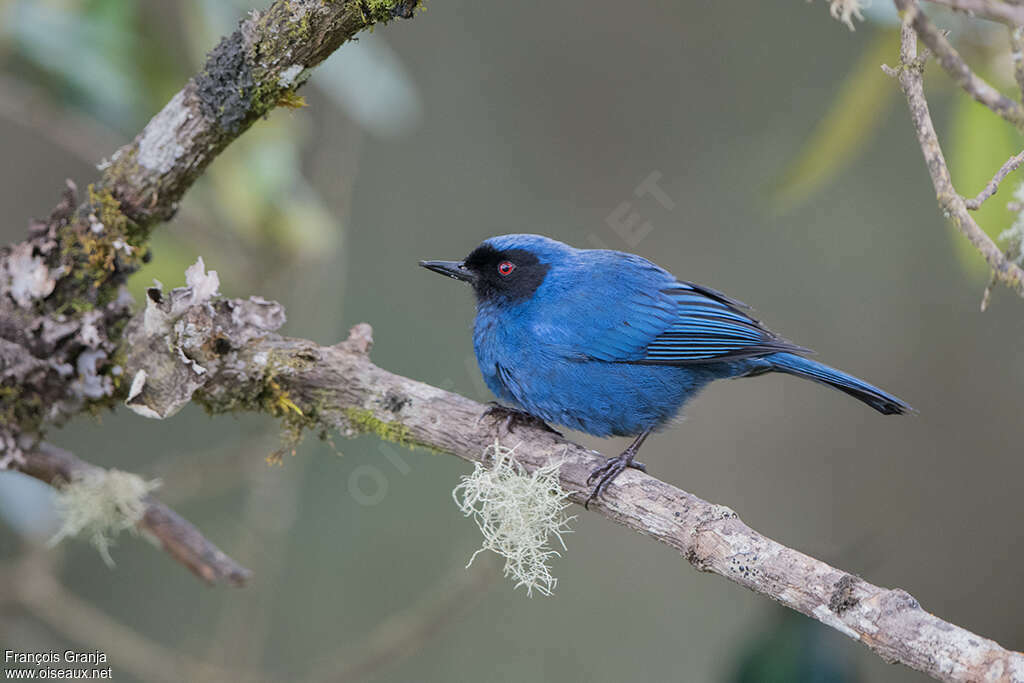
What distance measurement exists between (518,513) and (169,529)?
4.27 feet

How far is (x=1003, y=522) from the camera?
220 inches

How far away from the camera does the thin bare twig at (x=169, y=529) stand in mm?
3303

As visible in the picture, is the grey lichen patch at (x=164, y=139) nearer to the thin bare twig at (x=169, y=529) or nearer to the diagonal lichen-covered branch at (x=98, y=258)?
the diagonal lichen-covered branch at (x=98, y=258)

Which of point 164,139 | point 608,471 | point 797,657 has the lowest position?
point 797,657

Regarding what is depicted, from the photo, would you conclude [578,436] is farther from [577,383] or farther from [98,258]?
[98,258]

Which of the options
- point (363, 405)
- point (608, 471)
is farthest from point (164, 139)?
point (608, 471)

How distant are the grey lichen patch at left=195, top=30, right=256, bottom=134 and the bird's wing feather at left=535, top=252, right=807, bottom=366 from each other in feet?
4.42

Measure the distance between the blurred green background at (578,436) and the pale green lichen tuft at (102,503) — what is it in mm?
997

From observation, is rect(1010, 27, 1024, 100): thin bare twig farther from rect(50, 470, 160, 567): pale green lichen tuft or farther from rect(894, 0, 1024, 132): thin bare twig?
rect(50, 470, 160, 567): pale green lichen tuft

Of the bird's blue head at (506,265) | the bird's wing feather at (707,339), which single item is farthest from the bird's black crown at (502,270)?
the bird's wing feather at (707,339)

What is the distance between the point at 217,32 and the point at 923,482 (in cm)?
456

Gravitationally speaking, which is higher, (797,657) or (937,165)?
(937,165)

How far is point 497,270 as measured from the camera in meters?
3.98

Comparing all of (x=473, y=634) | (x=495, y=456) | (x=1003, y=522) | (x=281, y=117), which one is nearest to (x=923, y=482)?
(x=1003, y=522)
